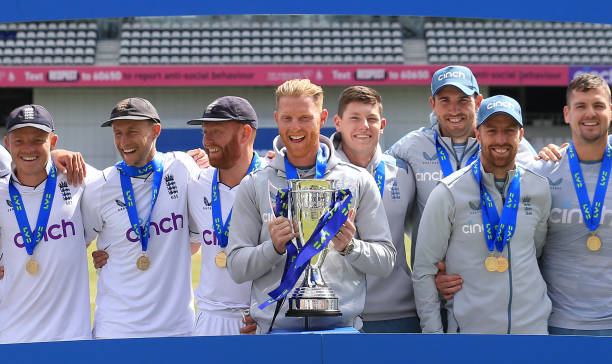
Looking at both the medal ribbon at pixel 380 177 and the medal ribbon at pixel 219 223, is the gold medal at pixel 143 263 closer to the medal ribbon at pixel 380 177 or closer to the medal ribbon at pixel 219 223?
the medal ribbon at pixel 219 223

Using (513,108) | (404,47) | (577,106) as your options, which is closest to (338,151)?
(513,108)

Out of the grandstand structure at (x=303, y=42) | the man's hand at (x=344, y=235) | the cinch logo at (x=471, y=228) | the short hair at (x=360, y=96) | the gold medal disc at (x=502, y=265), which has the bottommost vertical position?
the gold medal disc at (x=502, y=265)

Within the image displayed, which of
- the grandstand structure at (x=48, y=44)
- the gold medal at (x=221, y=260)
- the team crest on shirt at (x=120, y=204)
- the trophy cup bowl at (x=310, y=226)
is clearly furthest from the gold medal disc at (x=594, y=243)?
the grandstand structure at (x=48, y=44)

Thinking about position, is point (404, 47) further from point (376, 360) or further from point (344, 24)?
point (376, 360)

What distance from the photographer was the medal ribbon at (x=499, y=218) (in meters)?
3.01

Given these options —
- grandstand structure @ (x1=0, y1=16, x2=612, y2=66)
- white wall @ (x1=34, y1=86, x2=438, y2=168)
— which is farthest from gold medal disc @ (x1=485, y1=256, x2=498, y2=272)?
grandstand structure @ (x1=0, y1=16, x2=612, y2=66)

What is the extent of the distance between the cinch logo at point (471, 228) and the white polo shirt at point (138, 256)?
133 cm

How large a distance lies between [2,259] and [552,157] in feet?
8.65

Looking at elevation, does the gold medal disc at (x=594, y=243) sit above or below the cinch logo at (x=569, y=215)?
below

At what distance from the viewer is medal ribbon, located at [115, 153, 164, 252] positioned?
11.2 ft

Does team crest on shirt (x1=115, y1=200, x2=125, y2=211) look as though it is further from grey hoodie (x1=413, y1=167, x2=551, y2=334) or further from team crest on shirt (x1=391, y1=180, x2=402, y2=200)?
grey hoodie (x1=413, y1=167, x2=551, y2=334)

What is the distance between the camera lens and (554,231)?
318 centimetres

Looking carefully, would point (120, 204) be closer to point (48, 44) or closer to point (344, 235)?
point (344, 235)

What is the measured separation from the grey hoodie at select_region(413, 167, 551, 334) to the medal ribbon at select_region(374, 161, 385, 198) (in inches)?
14.6
